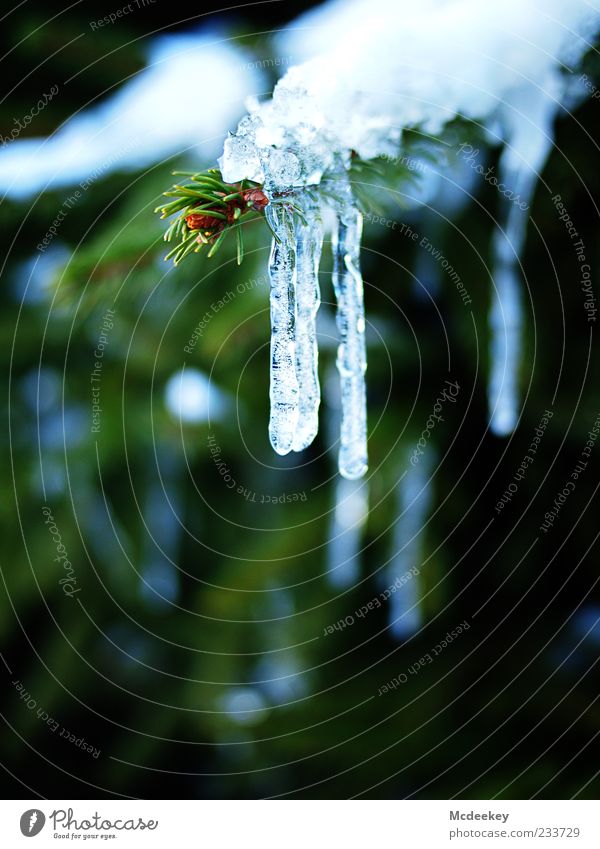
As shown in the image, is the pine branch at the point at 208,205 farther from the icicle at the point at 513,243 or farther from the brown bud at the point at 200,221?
the icicle at the point at 513,243

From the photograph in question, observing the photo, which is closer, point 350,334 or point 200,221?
point 200,221

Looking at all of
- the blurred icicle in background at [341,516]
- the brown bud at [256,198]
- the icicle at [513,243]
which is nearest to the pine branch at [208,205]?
the brown bud at [256,198]

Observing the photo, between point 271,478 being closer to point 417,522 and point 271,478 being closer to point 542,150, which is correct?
point 417,522

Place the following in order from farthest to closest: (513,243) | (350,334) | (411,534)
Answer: (411,534), (513,243), (350,334)
